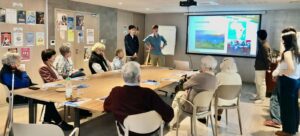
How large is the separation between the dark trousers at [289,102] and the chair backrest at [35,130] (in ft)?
9.42

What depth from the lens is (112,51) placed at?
315 inches

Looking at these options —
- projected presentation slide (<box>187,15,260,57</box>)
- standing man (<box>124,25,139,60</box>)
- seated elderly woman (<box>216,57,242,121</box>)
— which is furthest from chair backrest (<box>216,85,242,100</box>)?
projected presentation slide (<box>187,15,260,57</box>)

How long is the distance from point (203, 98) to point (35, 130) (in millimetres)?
1881

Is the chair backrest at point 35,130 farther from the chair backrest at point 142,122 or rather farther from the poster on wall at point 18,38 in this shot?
the poster on wall at point 18,38

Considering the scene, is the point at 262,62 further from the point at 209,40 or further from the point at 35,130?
the point at 35,130

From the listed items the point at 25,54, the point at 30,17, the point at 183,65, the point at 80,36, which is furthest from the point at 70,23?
the point at 183,65

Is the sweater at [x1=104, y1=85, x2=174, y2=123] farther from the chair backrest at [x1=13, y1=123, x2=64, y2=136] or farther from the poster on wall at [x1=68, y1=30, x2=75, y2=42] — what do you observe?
the poster on wall at [x1=68, y1=30, x2=75, y2=42]

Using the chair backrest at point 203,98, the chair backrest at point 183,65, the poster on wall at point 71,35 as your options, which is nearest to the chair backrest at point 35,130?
the chair backrest at point 203,98

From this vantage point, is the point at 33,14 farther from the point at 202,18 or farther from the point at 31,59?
the point at 202,18

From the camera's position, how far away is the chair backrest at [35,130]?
185 cm

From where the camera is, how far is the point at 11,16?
496cm

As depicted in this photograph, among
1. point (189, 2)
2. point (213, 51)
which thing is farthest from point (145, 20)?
point (189, 2)

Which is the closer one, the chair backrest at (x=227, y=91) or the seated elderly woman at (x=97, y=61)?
the chair backrest at (x=227, y=91)

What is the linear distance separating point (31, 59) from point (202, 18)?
5.29 metres
